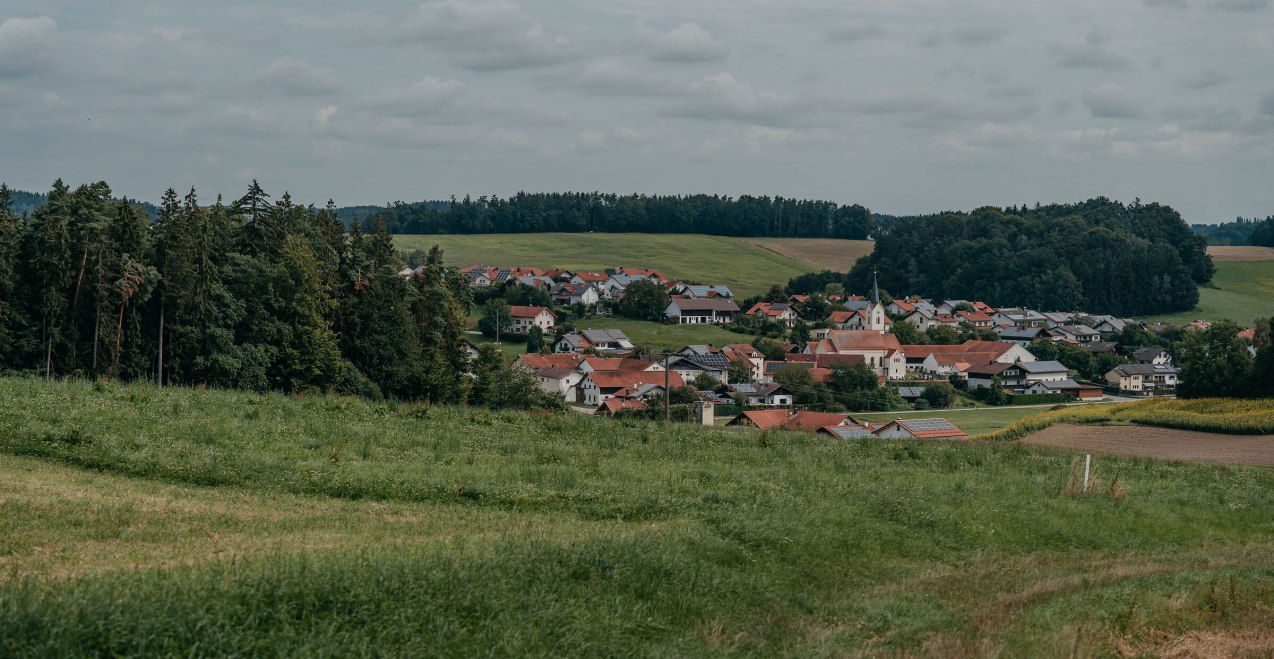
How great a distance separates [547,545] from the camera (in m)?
12.2

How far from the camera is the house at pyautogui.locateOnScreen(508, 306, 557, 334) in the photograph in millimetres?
128000

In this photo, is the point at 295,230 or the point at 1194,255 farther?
the point at 1194,255

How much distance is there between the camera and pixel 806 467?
72.6 feet

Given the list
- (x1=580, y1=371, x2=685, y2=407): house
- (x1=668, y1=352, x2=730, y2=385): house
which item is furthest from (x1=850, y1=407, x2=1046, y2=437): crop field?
(x1=668, y1=352, x2=730, y2=385): house

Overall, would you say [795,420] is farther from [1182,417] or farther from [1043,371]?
[1043,371]

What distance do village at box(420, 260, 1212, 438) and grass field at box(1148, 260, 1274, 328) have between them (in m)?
13.7

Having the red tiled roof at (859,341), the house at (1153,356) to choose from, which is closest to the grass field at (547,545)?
the red tiled roof at (859,341)

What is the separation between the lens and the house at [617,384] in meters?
94.8

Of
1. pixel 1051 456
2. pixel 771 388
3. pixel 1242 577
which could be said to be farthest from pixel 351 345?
pixel 771 388

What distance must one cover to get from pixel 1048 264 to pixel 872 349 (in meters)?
70.8

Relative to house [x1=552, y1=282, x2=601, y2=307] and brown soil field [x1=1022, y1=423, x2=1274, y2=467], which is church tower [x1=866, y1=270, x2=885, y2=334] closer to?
house [x1=552, y1=282, x2=601, y2=307]

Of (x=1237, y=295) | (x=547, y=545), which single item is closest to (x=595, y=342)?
(x=1237, y=295)

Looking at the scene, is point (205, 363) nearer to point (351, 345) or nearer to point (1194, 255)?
point (351, 345)

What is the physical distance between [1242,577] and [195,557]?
511 inches
